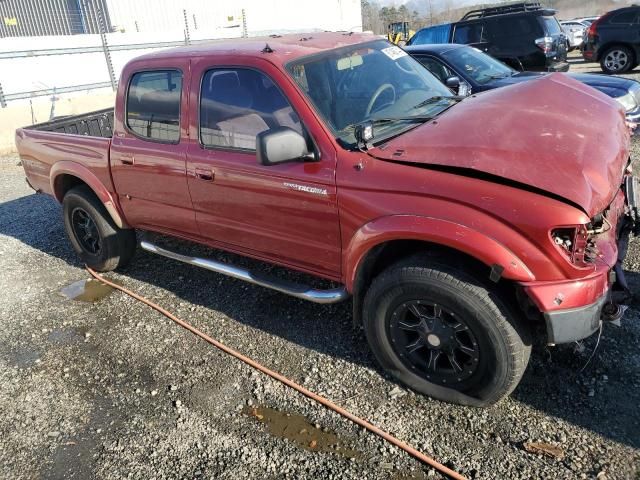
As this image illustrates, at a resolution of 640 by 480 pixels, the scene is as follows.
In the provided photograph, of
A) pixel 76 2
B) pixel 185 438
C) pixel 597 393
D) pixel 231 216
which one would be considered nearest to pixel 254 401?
pixel 185 438

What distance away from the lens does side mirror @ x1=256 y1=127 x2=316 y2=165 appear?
2.83 meters

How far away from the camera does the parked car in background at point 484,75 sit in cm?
634

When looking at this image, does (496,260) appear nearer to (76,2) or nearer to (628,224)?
(628,224)

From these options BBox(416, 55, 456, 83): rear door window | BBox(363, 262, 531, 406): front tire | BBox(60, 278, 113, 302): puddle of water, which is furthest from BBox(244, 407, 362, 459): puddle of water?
BBox(416, 55, 456, 83): rear door window

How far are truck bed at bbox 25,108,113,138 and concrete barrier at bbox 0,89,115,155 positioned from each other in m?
6.31

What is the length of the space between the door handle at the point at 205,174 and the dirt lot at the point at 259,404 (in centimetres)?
115

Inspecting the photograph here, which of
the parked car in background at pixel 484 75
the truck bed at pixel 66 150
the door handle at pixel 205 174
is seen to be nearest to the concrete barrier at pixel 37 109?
the truck bed at pixel 66 150

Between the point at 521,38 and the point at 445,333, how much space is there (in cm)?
941

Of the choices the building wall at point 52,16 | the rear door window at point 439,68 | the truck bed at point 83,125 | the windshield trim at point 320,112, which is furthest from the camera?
the building wall at point 52,16

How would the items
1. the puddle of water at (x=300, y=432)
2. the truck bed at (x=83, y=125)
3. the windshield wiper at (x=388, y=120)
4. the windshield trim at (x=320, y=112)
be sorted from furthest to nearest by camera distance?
the truck bed at (x=83, y=125) → the windshield wiper at (x=388, y=120) → the windshield trim at (x=320, y=112) → the puddle of water at (x=300, y=432)

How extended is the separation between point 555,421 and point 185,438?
80.0 inches

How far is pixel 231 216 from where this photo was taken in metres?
3.59

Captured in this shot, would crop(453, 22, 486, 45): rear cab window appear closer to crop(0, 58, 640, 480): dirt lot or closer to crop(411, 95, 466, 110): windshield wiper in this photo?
crop(0, 58, 640, 480): dirt lot

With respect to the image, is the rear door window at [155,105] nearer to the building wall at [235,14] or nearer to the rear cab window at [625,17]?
the rear cab window at [625,17]
